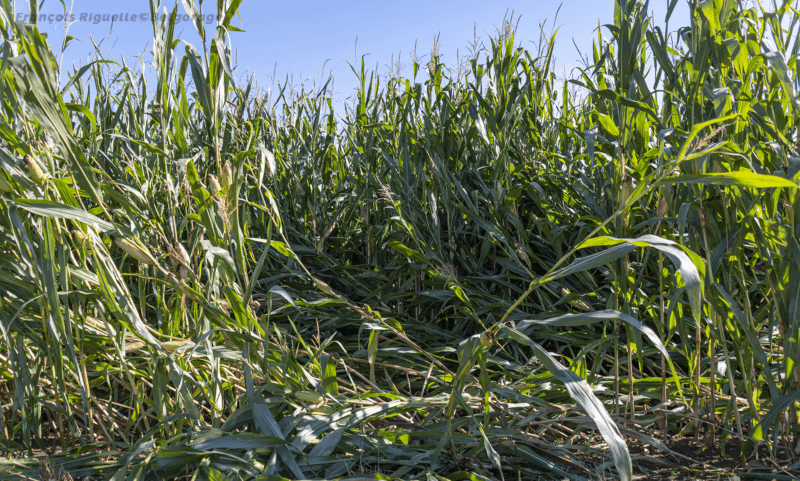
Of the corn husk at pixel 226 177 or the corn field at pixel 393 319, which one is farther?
the corn husk at pixel 226 177

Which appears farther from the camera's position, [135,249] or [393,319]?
[393,319]

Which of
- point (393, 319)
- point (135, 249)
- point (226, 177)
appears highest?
point (226, 177)

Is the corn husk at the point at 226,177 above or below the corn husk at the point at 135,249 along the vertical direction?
above

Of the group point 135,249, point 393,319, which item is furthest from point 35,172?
point 393,319

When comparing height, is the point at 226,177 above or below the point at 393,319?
above

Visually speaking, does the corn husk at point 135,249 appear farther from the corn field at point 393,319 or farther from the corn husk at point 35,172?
the corn husk at point 35,172

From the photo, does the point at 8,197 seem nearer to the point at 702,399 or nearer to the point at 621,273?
the point at 621,273

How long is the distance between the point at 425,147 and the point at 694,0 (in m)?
1.04

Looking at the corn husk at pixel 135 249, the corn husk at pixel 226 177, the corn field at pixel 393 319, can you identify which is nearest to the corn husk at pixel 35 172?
the corn field at pixel 393 319

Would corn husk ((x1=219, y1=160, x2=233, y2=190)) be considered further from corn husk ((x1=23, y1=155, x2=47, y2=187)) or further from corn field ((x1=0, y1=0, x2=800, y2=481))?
corn husk ((x1=23, y1=155, x2=47, y2=187))

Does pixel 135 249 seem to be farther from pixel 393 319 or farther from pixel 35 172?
pixel 393 319

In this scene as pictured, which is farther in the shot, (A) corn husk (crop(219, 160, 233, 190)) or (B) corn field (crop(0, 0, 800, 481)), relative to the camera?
(A) corn husk (crop(219, 160, 233, 190))

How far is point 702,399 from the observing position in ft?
3.87

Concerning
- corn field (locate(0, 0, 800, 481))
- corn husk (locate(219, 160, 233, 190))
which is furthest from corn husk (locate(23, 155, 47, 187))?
corn husk (locate(219, 160, 233, 190))
